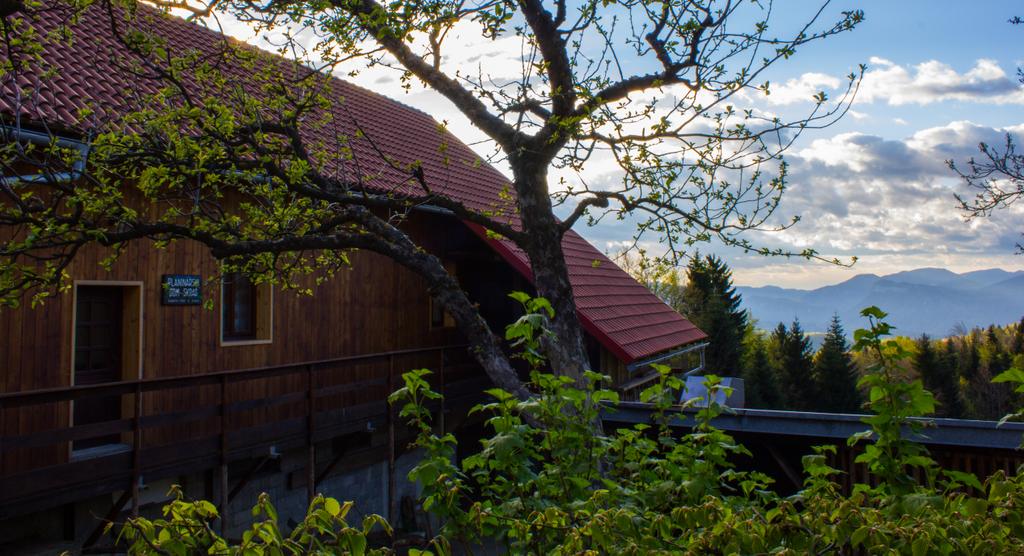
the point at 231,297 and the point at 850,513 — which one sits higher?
the point at 231,297

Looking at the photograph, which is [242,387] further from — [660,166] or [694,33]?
[694,33]

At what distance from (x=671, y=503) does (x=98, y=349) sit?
7.06 meters

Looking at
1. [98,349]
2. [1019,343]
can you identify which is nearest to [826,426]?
[98,349]

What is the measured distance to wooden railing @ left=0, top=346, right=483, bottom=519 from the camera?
6.12m

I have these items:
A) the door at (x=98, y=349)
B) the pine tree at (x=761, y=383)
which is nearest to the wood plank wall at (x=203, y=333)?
the door at (x=98, y=349)

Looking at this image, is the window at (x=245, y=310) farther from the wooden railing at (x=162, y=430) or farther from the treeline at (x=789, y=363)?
the treeline at (x=789, y=363)

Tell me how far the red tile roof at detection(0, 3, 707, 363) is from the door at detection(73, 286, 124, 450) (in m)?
1.87

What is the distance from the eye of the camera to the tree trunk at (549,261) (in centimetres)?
764

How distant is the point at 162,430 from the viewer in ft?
27.4

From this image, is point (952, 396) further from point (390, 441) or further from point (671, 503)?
point (671, 503)

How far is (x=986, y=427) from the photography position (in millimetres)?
8297

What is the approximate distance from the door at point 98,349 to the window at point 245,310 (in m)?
1.50

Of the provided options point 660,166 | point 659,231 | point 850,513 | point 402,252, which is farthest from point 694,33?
point 850,513

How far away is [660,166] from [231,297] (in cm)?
573
